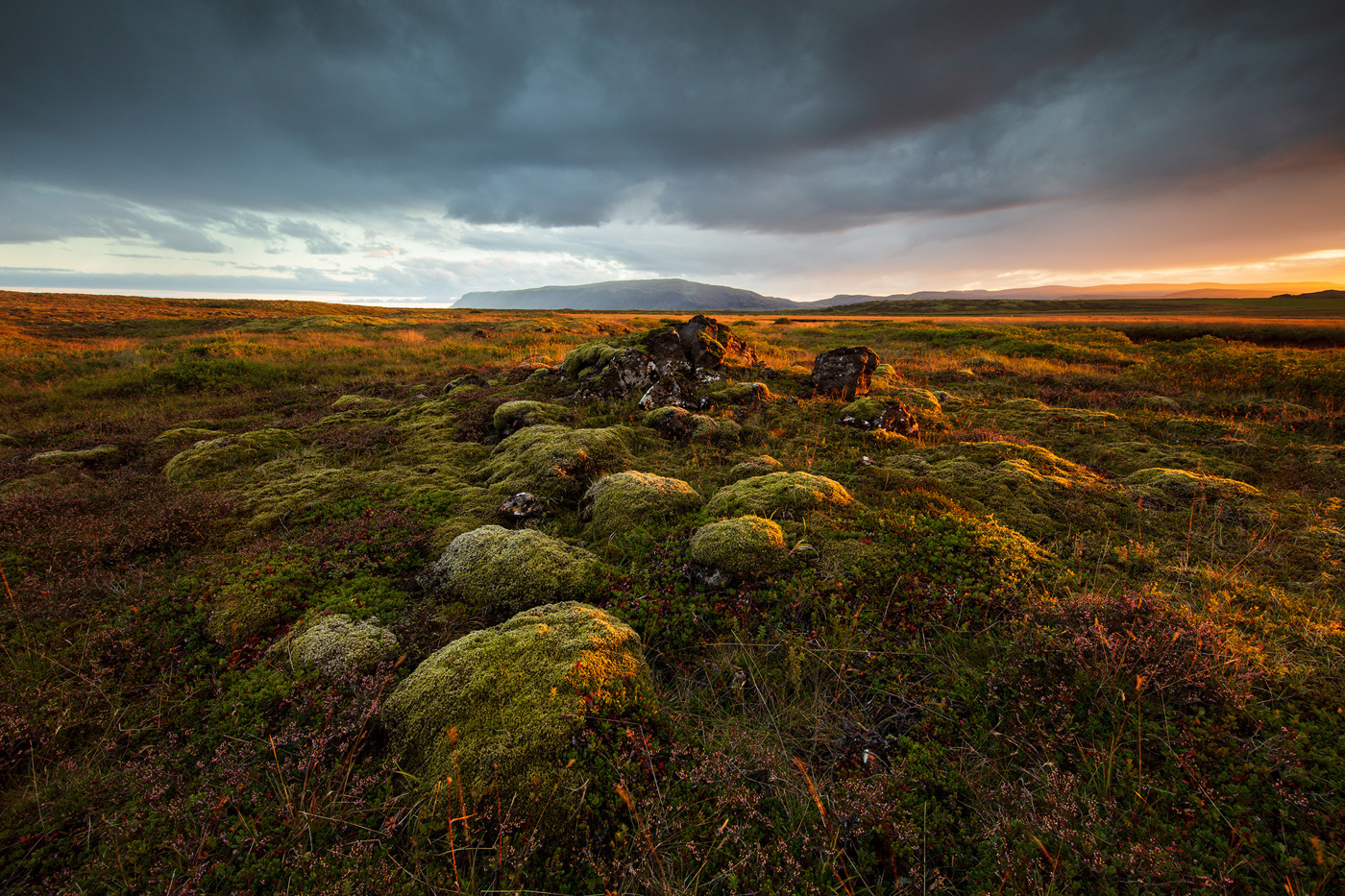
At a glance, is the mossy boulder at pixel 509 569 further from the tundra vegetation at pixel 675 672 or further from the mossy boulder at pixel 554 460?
the mossy boulder at pixel 554 460

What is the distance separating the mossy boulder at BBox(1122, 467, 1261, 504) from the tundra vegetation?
0.08 meters

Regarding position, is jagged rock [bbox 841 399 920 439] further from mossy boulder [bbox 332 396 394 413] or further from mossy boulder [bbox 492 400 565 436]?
mossy boulder [bbox 332 396 394 413]

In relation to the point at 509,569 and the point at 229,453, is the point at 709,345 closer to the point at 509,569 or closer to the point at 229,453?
the point at 509,569

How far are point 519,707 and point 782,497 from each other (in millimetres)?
4231

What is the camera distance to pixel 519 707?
327 cm

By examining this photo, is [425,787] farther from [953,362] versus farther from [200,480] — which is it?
[953,362]

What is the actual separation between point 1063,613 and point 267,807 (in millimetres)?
6160

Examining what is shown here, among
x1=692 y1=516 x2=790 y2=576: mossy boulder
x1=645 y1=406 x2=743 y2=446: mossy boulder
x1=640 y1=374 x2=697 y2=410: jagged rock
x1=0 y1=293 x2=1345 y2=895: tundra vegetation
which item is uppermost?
x1=640 y1=374 x2=697 y2=410: jagged rock

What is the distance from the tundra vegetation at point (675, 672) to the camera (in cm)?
262

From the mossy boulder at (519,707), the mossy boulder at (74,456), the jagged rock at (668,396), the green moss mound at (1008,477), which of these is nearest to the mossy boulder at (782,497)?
the green moss mound at (1008,477)

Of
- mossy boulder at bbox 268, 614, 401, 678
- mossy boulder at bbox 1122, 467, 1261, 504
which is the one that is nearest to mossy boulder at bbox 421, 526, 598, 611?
mossy boulder at bbox 268, 614, 401, 678

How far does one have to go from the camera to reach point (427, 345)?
28.3 meters

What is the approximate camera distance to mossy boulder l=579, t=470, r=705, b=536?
21.0 ft

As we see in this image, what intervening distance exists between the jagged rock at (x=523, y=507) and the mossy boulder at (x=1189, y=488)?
9494 millimetres
